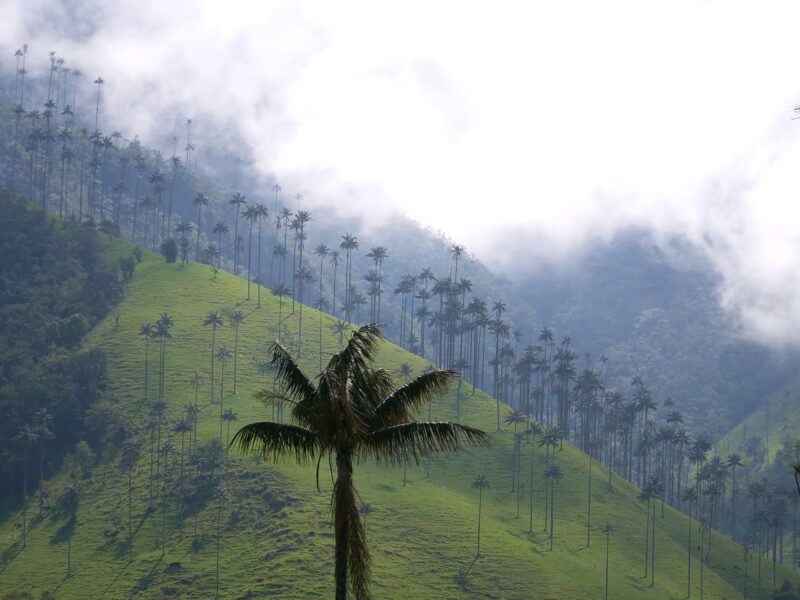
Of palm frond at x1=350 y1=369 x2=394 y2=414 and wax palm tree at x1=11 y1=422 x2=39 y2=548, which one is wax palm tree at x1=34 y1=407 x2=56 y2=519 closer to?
wax palm tree at x1=11 y1=422 x2=39 y2=548

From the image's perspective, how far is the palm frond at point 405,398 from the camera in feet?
90.0

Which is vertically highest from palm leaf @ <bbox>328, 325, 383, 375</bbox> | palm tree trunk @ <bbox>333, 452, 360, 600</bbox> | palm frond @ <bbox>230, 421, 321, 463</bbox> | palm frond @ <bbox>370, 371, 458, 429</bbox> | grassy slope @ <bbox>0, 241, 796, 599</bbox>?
palm leaf @ <bbox>328, 325, 383, 375</bbox>

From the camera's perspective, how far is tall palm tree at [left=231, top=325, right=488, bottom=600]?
2609cm

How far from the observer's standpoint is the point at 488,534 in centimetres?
16762

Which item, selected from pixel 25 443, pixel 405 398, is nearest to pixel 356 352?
pixel 405 398

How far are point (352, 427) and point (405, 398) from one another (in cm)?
205

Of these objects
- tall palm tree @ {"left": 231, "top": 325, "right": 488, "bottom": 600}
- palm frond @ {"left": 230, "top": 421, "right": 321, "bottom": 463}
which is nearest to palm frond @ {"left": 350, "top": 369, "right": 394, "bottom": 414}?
tall palm tree @ {"left": 231, "top": 325, "right": 488, "bottom": 600}

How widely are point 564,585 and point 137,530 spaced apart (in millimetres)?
64039

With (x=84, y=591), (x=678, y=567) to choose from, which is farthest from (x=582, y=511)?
(x=84, y=591)

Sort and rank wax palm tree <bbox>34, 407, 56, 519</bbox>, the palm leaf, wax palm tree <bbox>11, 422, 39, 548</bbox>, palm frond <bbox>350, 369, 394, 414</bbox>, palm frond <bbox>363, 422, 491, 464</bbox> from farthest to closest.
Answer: wax palm tree <bbox>34, 407, 56, 519</bbox>, wax palm tree <bbox>11, 422, 39, 548</bbox>, palm frond <bbox>350, 369, 394, 414</bbox>, the palm leaf, palm frond <bbox>363, 422, 491, 464</bbox>

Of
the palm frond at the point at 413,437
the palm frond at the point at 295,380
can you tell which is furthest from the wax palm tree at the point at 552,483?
the palm frond at the point at 295,380

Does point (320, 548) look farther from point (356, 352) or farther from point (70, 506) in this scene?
point (356, 352)

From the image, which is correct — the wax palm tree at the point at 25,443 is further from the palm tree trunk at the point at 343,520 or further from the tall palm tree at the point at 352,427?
the palm tree trunk at the point at 343,520

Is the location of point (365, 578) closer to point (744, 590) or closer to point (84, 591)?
point (84, 591)
